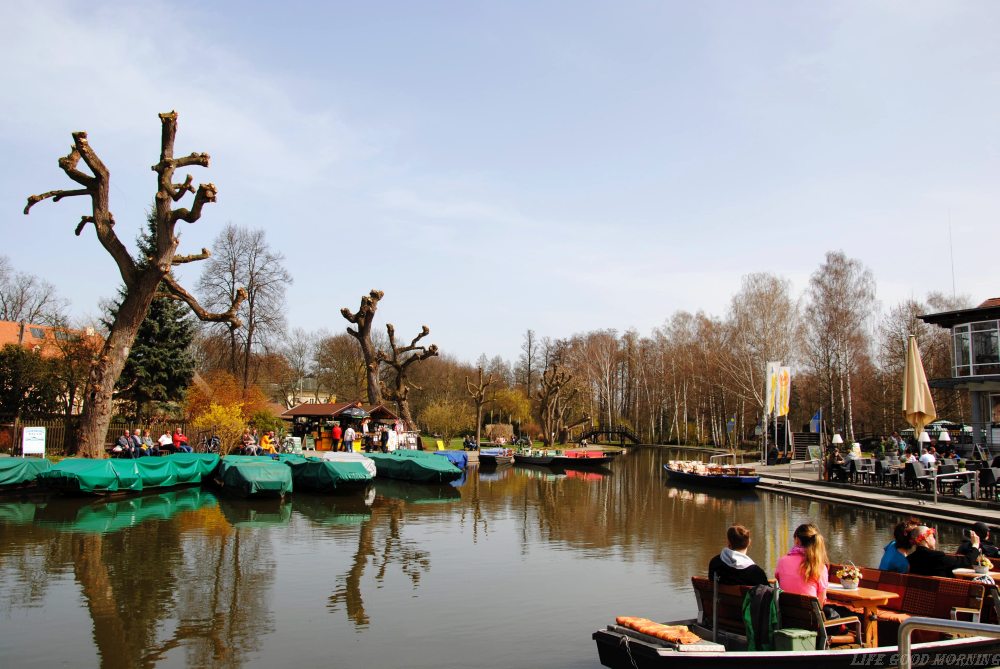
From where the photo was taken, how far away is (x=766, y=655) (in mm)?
6633

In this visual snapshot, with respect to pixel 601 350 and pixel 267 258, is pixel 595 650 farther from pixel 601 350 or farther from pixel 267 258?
pixel 601 350

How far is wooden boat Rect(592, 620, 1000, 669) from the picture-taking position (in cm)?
662

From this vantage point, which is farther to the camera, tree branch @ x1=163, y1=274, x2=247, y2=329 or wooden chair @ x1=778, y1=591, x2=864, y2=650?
tree branch @ x1=163, y1=274, x2=247, y2=329

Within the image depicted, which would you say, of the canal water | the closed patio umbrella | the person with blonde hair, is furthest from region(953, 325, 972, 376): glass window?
the person with blonde hair

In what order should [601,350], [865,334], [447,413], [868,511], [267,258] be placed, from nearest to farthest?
[868,511] → [267,258] → [865,334] → [447,413] → [601,350]

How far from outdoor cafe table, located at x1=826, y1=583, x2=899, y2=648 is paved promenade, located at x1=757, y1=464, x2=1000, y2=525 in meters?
13.1

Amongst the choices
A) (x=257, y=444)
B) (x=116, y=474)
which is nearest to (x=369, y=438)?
(x=257, y=444)

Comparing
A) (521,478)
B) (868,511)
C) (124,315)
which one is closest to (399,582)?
(868,511)

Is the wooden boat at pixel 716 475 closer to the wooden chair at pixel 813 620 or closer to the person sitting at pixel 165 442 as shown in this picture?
the person sitting at pixel 165 442

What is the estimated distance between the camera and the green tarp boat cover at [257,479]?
78.5 feet

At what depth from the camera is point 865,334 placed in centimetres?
5275

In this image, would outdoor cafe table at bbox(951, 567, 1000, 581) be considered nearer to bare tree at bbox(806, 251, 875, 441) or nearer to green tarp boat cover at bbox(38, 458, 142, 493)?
green tarp boat cover at bbox(38, 458, 142, 493)

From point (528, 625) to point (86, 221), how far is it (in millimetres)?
21398

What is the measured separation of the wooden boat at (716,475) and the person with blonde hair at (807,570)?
22.9 metres
